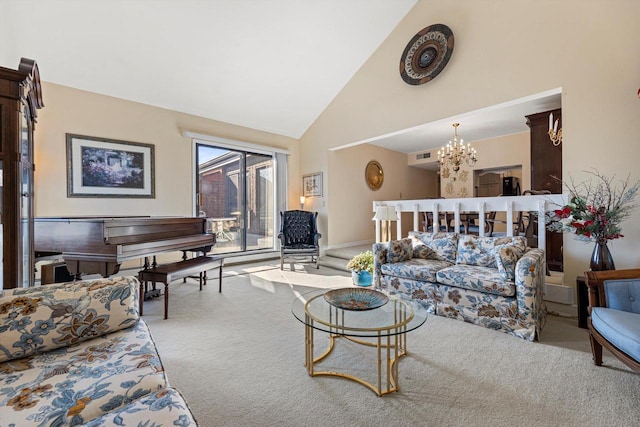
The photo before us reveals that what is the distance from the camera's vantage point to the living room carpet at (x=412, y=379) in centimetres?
142

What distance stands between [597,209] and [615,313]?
104cm

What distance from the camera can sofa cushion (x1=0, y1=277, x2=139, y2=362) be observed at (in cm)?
118

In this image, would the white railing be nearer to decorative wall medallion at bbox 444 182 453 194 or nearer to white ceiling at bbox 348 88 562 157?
white ceiling at bbox 348 88 562 157

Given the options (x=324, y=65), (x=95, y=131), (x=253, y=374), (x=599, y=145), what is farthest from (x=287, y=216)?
(x=599, y=145)

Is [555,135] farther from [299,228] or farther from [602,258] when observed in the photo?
[299,228]

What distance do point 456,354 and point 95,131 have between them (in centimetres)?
495

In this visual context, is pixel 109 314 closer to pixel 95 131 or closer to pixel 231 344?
pixel 231 344

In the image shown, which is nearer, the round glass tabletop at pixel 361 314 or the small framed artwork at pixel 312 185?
the round glass tabletop at pixel 361 314

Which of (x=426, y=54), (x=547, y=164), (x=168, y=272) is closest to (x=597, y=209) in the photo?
(x=547, y=164)

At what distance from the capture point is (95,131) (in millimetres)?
3809

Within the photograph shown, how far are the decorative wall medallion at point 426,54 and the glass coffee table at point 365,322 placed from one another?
3335 mm

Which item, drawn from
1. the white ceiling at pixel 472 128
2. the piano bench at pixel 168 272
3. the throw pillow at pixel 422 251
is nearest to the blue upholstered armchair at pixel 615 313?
the throw pillow at pixel 422 251

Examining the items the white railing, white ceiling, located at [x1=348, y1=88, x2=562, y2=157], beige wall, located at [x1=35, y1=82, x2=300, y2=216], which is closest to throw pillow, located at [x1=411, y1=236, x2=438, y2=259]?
the white railing

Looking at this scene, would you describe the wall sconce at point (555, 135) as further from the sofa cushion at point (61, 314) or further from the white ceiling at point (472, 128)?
the sofa cushion at point (61, 314)
